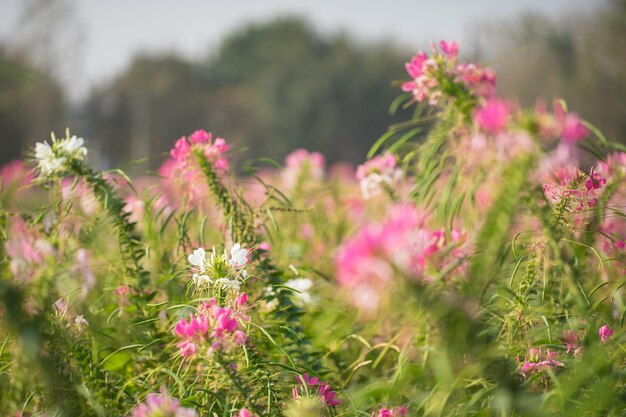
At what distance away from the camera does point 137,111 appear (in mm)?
27422

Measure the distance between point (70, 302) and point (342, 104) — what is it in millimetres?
27284

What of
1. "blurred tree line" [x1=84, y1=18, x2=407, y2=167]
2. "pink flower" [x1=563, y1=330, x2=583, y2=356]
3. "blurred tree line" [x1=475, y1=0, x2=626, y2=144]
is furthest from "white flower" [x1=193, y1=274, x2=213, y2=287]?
"blurred tree line" [x1=84, y1=18, x2=407, y2=167]

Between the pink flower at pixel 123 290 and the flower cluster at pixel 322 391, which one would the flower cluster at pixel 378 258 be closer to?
the flower cluster at pixel 322 391

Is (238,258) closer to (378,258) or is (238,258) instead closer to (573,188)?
(378,258)

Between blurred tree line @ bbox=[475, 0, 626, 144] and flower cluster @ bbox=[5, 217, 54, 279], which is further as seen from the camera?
blurred tree line @ bbox=[475, 0, 626, 144]

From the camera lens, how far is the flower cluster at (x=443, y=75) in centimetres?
151

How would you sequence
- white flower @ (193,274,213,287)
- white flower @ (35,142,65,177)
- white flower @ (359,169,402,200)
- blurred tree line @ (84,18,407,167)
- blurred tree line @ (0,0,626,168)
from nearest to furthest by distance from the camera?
1. white flower @ (193,274,213,287)
2. white flower @ (35,142,65,177)
3. white flower @ (359,169,402,200)
4. blurred tree line @ (0,0,626,168)
5. blurred tree line @ (84,18,407,167)

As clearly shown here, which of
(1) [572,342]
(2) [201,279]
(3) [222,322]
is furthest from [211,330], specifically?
(1) [572,342]

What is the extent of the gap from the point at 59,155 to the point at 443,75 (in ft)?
3.02

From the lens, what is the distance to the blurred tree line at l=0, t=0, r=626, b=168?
16078mm

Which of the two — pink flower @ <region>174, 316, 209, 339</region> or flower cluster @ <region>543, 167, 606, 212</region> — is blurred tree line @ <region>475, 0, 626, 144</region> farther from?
pink flower @ <region>174, 316, 209, 339</region>

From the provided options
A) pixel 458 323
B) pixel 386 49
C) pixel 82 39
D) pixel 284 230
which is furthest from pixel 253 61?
pixel 458 323

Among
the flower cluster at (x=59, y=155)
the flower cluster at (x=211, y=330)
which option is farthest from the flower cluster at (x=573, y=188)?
the flower cluster at (x=59, y=155)

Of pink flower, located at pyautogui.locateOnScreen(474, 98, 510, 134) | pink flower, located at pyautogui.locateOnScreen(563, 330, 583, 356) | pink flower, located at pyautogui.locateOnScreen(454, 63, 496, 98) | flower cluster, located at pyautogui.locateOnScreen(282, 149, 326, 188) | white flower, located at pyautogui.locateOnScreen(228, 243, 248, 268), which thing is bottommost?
pink flower, located at pyautogui.locateOnScreen(563, 330, 583, 356)
